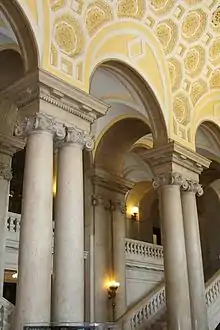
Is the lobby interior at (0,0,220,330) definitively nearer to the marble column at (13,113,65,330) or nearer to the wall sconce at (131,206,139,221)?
the marble column at (13,113,65,330)

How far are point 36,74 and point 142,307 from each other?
7.05 m

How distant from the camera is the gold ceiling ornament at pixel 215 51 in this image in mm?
10375

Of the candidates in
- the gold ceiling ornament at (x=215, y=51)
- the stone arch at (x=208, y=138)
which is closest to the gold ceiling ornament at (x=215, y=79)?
the gold ceiling ornament at (x=215, y=51)

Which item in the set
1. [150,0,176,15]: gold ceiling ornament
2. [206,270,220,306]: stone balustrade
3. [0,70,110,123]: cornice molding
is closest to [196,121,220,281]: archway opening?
[206,270,220,306]: stone balustrade

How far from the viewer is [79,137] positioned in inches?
281

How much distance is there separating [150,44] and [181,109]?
173 centimetres

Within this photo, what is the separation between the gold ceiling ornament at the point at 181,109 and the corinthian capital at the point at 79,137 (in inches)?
131

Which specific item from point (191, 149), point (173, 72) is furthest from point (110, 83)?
point (191, 149)

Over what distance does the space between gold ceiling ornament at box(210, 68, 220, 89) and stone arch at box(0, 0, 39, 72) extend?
5374mm

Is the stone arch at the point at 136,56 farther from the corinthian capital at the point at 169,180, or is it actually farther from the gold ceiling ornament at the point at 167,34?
the corinthian capital at the point at 169,180

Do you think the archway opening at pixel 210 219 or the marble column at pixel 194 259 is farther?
the archway opening at pixel 210 219

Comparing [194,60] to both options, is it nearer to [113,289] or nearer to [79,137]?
[79,137]

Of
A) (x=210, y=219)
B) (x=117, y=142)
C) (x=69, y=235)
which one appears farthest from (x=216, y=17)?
(x=210, y=219)

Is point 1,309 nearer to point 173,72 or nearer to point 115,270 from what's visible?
point 115,270
